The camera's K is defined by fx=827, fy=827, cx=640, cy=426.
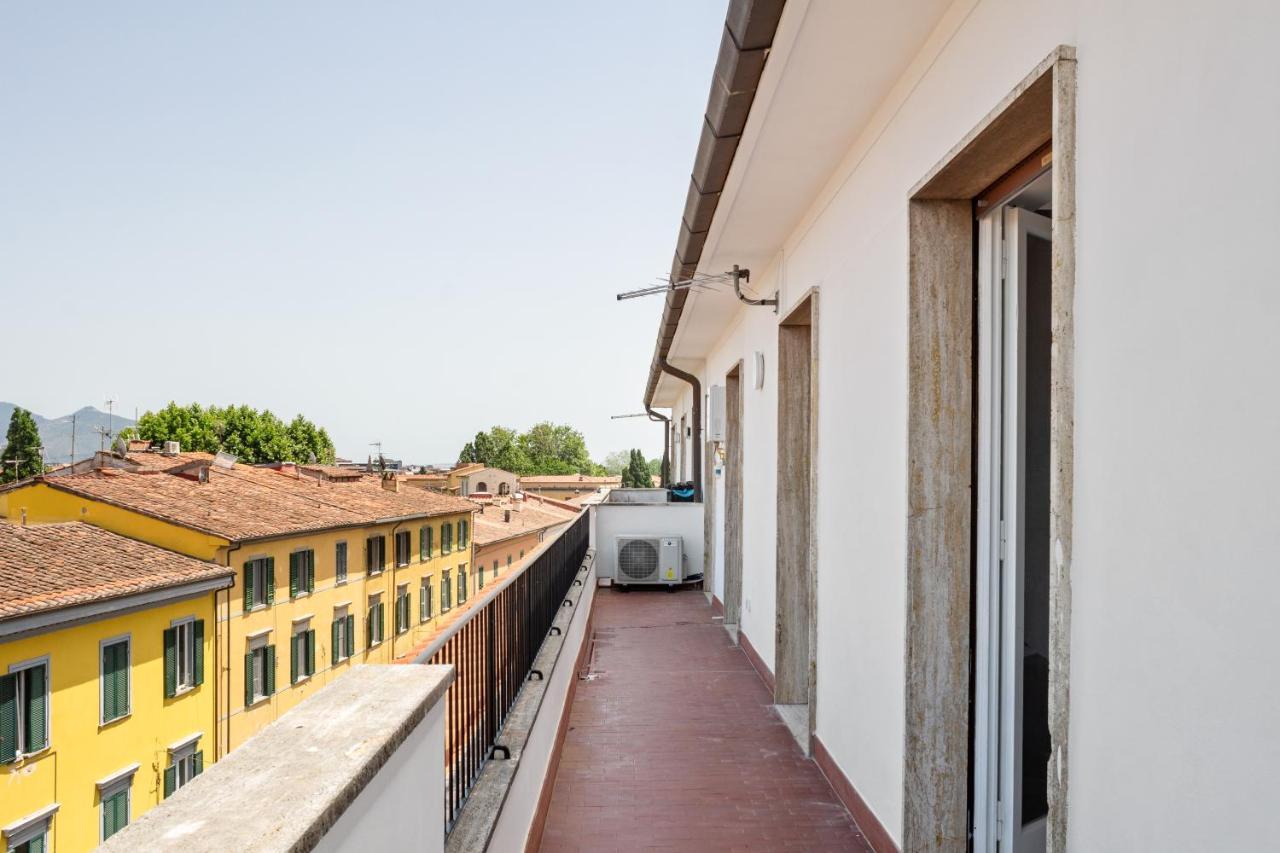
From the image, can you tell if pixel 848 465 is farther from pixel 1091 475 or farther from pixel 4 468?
pixel 4 468

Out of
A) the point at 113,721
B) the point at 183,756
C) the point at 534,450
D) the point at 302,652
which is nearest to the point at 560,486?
the point at 534,450

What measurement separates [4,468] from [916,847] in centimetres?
7293

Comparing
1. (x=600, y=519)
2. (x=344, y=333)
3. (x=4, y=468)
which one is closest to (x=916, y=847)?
(x=600, y=519)

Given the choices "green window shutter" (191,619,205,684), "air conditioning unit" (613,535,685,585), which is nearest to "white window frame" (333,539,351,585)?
"green window shutter" (191,619,205,684)

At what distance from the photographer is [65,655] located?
1508 centimetres

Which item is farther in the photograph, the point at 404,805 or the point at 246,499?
the point at 246,499

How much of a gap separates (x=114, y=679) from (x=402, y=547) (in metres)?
12.4

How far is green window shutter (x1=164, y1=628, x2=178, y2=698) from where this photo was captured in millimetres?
17688

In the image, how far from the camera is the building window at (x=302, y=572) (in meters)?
22.2

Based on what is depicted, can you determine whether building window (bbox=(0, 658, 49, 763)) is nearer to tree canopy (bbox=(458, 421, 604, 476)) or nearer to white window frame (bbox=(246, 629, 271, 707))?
white window frame (bbox=(246, 629, 271, 707))

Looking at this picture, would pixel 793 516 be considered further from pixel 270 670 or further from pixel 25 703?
pixel 270 670

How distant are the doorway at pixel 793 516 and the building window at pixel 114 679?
15.7 m

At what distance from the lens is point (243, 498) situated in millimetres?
23188

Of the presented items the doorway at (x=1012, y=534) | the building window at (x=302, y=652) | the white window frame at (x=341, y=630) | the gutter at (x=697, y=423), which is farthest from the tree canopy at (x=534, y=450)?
the doorway at (x=1012, y=534)
